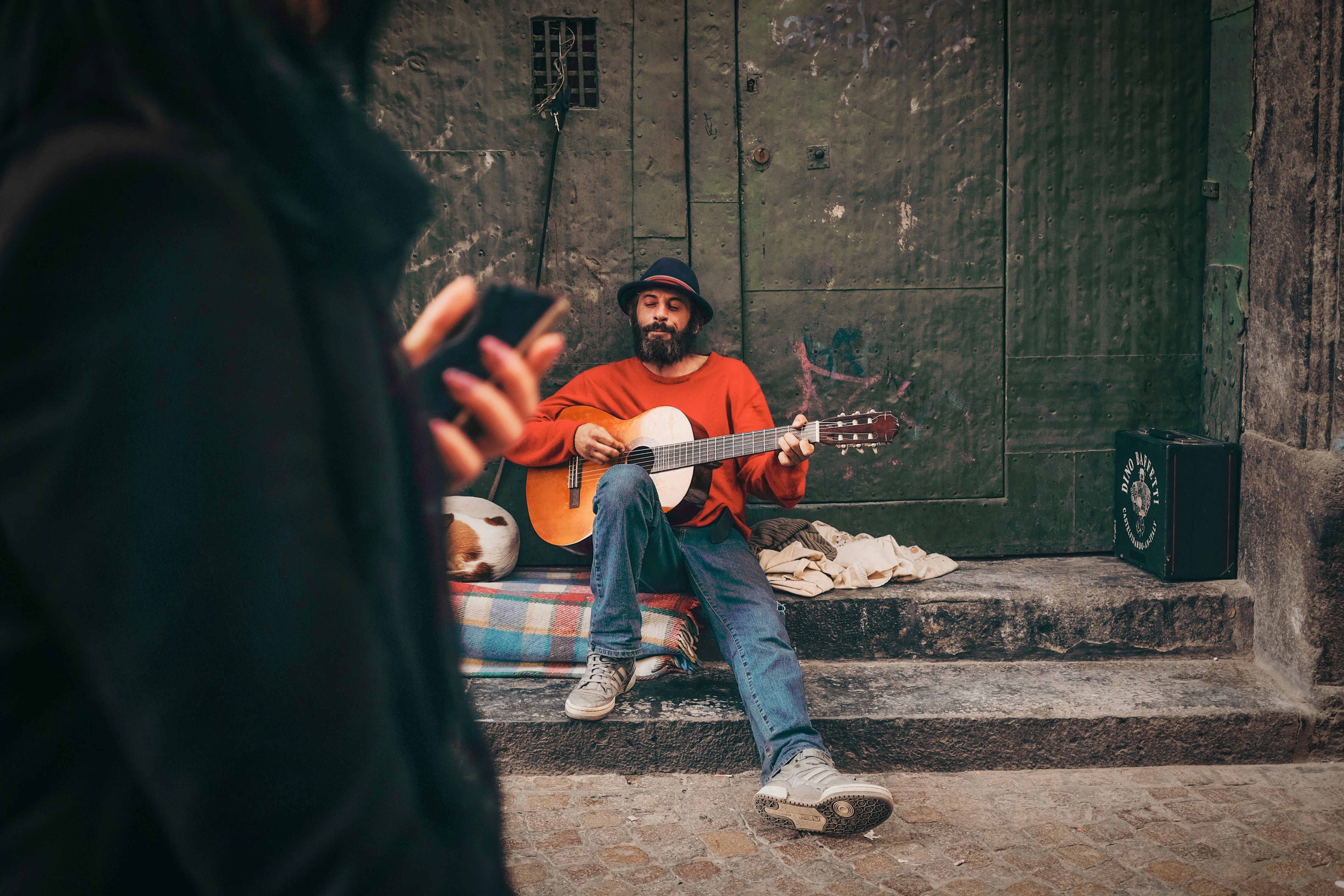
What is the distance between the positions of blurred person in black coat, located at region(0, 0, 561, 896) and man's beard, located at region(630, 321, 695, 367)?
360 centimetres

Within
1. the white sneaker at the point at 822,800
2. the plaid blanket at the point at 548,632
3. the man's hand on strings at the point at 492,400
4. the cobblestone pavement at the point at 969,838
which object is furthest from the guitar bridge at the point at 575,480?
the man's hand on strings at the point at 492,400

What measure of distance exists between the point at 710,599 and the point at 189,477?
326 cm

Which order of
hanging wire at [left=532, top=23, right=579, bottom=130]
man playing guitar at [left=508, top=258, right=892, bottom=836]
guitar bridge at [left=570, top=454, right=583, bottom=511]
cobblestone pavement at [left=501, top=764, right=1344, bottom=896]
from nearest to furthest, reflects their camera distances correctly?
1. cobblestone pavement at [left=501, top=764, right=1344, bottom=896]
2. man playing guitar at [left=508, top=258, right=892, bottom=836]
3. guitar bridge at [left=570, top=454, right=583, bottom=511]
4. hanging wire at [left=532, top=23, right=579, bottom=130]

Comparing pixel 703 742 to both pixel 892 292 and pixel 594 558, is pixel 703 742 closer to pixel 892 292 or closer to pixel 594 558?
pixel 594 558

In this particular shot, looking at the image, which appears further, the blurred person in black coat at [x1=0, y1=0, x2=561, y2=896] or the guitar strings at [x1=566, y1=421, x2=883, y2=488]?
the guitar strings at [x1=566, y1=421, x2=883, y2=488]

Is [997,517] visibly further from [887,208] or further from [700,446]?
[700,446]

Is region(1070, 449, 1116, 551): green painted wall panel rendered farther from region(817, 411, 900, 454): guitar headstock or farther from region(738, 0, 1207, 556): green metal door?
region(817, 411, 900, 454): guitar headstock

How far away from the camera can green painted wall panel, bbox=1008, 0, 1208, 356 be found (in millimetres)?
4531

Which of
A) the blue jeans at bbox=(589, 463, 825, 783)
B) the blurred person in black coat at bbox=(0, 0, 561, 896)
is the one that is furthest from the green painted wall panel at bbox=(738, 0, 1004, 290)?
the blurred person in black coat at bbox=(0, 0, 561, 896)

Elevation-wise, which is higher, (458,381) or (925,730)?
(458,381)

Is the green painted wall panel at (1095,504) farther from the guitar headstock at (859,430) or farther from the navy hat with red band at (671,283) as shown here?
the navy hat with red band at (671,283)

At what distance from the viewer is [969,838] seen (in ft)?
10.1

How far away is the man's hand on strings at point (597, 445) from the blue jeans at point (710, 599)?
0.11 m

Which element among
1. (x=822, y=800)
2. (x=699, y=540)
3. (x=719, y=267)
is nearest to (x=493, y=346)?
(x=822, y=800)
